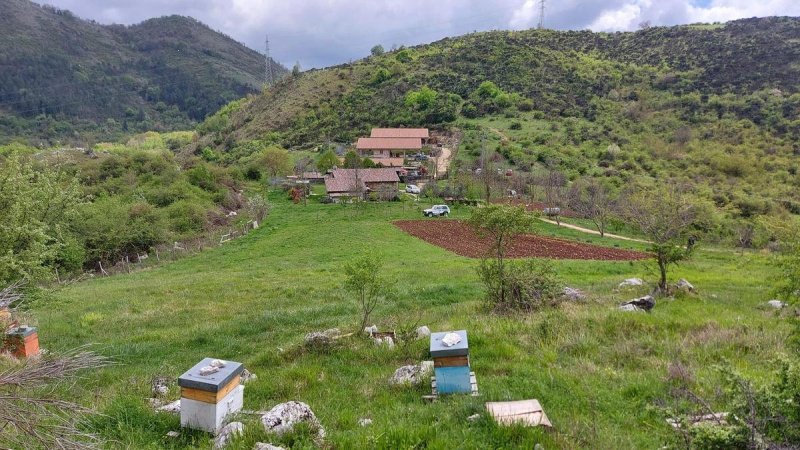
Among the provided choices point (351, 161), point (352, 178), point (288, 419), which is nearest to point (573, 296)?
point (288, 419)

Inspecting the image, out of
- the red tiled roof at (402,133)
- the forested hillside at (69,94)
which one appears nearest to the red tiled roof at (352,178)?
the red tiled roof at (402,133)

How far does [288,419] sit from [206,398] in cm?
125

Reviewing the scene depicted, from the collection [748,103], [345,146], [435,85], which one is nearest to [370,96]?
[435,85]

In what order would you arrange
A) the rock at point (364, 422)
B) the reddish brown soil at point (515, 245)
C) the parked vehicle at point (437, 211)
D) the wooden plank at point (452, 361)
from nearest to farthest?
the rock at point (364, 422)
the wooden plank at point (452, 361)
the reddish brown soil at point (515, 245)
the parked vehicle at point (437, 211)

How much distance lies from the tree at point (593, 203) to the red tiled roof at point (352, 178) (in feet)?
65.6

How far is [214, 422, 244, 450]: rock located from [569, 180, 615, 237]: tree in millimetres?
34205

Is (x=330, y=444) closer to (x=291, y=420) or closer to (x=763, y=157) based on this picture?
(x=291, y=420)

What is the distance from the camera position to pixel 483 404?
5.77m

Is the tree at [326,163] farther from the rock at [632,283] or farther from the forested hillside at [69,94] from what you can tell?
the forested hillside at [69,94]

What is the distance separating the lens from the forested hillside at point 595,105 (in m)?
56.3

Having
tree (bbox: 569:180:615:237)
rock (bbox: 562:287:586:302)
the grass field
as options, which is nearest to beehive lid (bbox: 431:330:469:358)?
the grass field

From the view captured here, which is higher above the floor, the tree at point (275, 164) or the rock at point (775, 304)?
the tree at point (275, 164)

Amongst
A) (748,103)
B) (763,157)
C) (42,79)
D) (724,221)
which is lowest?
(724,221)

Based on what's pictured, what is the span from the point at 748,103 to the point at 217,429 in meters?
85.4
